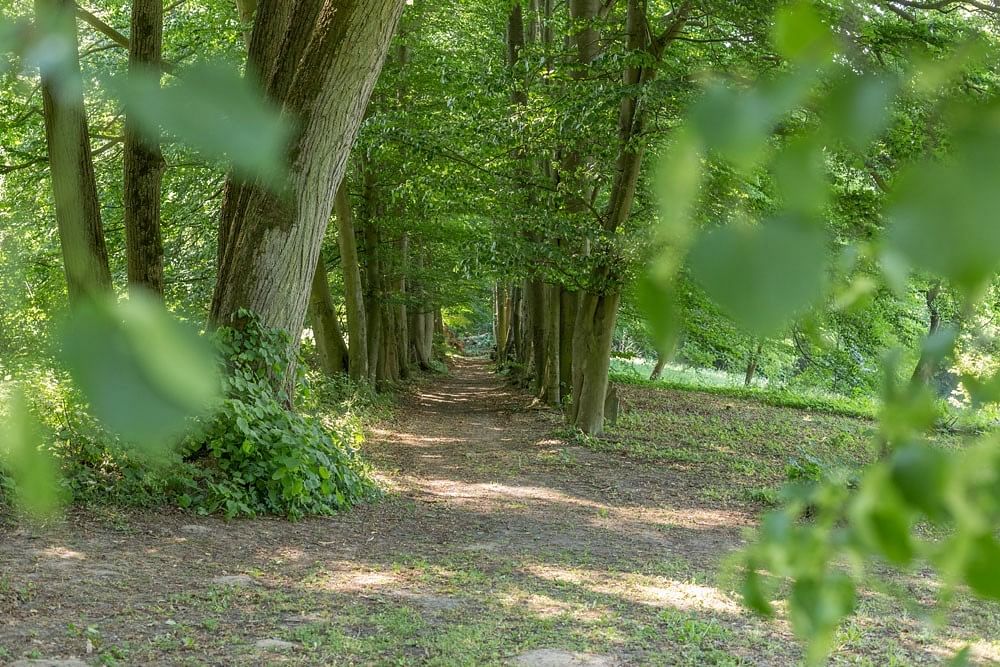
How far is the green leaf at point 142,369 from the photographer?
1.28 feet

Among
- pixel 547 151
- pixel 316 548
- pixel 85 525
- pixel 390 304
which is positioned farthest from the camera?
pixel 390 304

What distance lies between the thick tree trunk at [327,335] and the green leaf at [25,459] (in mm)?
14799

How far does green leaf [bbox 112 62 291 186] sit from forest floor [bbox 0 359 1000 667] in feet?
9.43

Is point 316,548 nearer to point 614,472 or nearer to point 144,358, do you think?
point 614,472

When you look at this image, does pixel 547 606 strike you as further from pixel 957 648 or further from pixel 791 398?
pixel 791 398

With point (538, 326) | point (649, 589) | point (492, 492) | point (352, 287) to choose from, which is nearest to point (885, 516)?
point (649, 589)

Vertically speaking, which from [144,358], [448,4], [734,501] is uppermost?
[448,4]

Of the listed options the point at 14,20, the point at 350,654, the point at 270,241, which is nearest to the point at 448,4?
the point at 270,241

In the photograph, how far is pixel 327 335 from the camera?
52.9ft

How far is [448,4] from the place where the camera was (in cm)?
1561

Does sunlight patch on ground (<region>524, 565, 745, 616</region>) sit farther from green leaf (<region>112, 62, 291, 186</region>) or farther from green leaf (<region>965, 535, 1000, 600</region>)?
green leaf (<region>112, 62, 291, 186</region>)

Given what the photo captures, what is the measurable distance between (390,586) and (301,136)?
279cm

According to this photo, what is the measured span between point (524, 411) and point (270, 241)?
10433 millimetres

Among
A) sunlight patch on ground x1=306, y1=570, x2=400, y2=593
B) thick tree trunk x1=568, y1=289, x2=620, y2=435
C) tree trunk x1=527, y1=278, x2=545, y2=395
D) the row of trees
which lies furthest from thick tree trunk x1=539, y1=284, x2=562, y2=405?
sunlight patch on ground x1=306, y1=570, x2=400, y2=593
